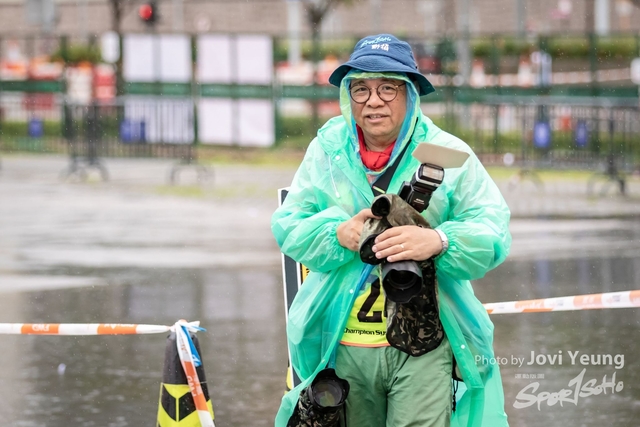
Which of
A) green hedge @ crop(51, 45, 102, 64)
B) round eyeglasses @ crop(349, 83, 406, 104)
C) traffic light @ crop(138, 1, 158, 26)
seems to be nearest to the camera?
round eyeglasses @ crop(349, 83, 406, 104)

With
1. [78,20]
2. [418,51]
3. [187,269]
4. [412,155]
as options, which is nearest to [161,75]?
[418,51]

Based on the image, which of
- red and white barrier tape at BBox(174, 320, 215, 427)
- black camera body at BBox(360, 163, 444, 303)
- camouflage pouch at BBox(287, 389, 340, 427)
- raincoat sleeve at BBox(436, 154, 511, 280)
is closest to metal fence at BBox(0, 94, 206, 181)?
red and white barrier tape at BBox(174, 320, 215, 427)

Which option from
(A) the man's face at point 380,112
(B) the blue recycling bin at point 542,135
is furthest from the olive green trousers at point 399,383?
(B) the blue recycling bin at point 542,135

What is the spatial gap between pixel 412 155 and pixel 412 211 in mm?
197

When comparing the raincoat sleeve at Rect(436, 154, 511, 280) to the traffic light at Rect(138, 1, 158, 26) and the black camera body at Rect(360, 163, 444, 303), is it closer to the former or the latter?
the black camera body at Rect(360, 163, 444, 303)

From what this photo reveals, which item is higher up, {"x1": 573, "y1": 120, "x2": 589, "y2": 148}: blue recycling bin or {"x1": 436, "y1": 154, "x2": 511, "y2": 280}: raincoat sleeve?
{"x1": 573, "y1": 120, "x2": 589, "y2": 148}: blue recycling bin

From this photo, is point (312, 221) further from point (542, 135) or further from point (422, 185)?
point (542, 135)

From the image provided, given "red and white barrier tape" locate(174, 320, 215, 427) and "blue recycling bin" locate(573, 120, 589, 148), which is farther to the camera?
"blue recycling bin" locate(573, 120, 589, 148)

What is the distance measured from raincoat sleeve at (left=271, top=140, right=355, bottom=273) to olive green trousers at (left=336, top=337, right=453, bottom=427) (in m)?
0.32

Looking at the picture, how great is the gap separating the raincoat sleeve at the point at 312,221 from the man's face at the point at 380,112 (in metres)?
0.19

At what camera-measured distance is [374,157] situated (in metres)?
3.89

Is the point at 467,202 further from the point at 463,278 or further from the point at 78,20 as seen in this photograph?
the point at 78,20

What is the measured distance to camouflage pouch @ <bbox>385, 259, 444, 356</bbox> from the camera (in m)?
3.62

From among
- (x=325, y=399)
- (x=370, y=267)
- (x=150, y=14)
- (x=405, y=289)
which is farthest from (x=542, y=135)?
(x=405, y=289)
